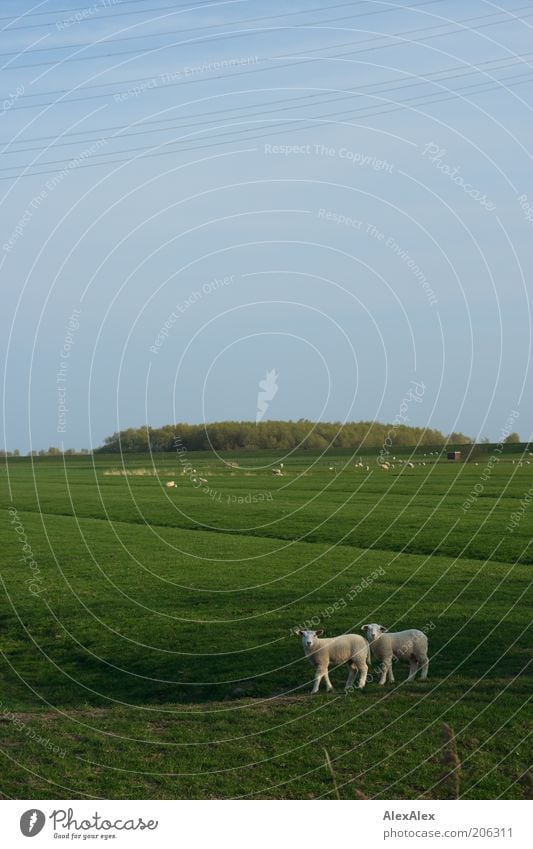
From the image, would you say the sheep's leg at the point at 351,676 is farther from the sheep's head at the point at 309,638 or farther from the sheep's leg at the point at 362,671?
the sheep's head at the point at 309,638

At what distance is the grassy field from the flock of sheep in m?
0.32

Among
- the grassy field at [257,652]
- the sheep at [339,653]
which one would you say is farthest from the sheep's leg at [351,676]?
the grassy field at [257,652]

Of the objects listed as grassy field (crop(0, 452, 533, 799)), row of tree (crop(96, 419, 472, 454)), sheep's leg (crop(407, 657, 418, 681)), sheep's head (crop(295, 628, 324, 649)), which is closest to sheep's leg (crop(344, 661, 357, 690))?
grassy field (crop(0, 452, 533, 799))

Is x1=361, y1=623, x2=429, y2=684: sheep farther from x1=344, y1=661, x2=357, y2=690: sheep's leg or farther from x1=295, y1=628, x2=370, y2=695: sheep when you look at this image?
x1=344, y1=661, x2=357, y2=690: sheep's leg

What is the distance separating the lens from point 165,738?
16.4m

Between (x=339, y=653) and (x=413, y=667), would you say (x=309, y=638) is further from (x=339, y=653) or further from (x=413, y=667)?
(x=413, y=667)

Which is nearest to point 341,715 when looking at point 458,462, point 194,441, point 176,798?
point 176,798

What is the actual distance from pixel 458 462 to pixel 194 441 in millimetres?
31605

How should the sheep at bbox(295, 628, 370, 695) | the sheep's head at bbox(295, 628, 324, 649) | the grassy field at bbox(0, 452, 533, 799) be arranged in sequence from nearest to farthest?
1. the grassy field at bbox(0, 452, 533, 799)
2. the sheep at bbox(295, 628, 370, 695)
3. the sheep's head at bbox(295, 628, 324, 649)

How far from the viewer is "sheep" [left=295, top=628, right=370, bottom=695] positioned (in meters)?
18.0

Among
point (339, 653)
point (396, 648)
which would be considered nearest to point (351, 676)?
point (339, 653)

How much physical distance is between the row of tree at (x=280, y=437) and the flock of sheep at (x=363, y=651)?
219 feet

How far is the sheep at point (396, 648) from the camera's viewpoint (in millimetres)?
18172
